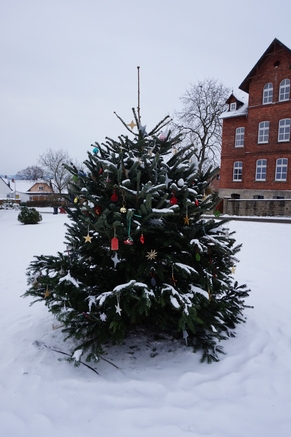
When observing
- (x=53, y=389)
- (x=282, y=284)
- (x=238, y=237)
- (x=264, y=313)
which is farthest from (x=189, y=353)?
(x=238, y=237)

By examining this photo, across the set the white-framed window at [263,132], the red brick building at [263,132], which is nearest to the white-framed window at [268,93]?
the red brick building at [263,132]

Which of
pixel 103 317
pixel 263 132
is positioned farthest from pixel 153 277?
pixel 263 132

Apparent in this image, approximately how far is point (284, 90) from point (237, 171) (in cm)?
779

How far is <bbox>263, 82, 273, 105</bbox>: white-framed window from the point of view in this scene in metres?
23.8

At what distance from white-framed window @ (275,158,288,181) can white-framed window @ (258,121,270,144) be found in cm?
225

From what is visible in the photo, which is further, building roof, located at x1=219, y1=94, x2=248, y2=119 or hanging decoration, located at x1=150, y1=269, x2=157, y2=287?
building roof, located at x1=219, y1=94, x2=248, y2=119

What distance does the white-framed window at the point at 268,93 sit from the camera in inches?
935

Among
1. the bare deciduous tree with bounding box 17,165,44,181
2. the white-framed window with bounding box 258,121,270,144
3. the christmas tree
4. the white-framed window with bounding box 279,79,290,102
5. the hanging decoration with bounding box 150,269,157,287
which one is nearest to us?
the christmas tree

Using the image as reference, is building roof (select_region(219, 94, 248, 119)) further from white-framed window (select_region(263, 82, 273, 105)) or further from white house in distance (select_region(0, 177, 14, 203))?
white house in distance (select_region(0, 177, 14, 203))

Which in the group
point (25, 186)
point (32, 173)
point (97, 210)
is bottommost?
point (97, 210)

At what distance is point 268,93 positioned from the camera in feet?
78.4

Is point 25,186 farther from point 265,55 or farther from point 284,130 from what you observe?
point 284,130

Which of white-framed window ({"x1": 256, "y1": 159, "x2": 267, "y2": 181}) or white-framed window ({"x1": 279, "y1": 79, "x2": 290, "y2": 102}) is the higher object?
white-framed window ({"x1": 279, "y1": 79, "x2": 290, "y2": 102})

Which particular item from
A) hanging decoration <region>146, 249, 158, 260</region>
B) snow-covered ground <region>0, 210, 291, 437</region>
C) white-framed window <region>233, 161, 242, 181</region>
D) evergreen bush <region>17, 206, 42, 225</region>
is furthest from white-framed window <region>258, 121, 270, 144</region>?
hanging decoration <region>146, 249, 158, 260</region>
